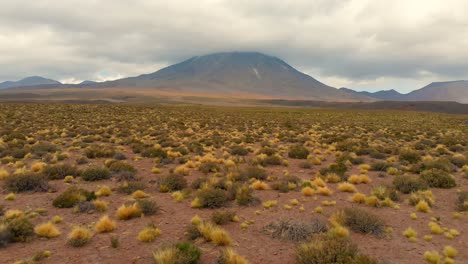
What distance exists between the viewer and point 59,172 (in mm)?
14273

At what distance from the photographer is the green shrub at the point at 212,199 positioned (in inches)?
→ 429

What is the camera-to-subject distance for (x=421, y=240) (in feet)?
28.0

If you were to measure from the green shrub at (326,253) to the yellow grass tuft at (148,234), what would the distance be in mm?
3578

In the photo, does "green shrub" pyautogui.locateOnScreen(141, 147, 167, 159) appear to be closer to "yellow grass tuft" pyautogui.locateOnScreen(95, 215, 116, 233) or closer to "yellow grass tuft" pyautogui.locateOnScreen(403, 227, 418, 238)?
"yellow grass tuft" pyautogui.locateOnScreen(95, 215, 116, 233)

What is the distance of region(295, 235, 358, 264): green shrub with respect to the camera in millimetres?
6555

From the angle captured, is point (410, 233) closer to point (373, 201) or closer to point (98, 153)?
point (373, 201)

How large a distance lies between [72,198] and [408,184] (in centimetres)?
1248

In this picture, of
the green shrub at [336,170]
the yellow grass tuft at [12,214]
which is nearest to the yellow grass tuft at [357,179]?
the green shrub at [336,170]

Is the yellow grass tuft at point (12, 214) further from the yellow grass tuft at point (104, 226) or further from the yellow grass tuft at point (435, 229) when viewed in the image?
the yellow grass tuft at point (435, 229)

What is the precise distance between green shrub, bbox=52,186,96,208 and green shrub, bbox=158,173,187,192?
2629mm

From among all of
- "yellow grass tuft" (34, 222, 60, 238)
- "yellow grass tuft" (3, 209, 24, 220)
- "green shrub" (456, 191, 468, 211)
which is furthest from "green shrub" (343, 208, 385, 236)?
"yellow grass tuft" (3, 209, 24, 220)

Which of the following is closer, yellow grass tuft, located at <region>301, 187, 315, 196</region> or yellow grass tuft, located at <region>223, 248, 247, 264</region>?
yellow grass tuft, located at <region>223, 248, 247, 264</region>

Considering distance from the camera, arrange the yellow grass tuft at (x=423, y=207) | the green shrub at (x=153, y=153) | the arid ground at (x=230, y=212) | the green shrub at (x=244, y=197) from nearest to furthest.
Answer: the arid ground at (x=230, y=212), the yellow grass tuft at (x=423, y=207), the green shrub at (x=244, y=197), the green shrub at (x=153, y=153)

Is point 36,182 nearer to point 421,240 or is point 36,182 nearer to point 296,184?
point 296,184
